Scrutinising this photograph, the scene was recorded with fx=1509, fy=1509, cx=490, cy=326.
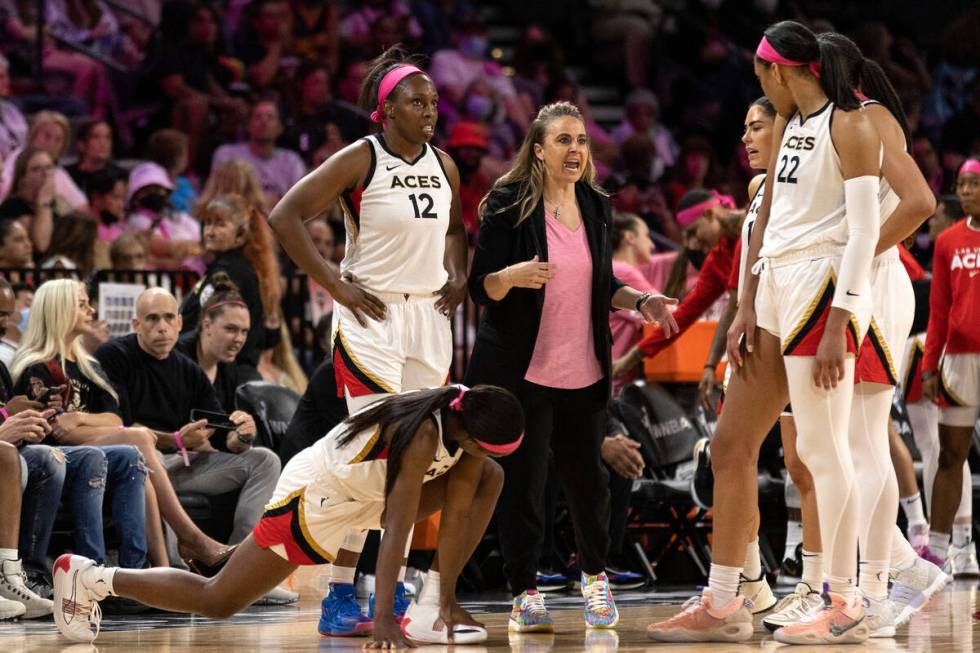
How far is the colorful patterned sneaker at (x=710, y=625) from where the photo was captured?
4602 millimetres

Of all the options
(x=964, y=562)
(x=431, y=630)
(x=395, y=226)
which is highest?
(x=395, y=226)

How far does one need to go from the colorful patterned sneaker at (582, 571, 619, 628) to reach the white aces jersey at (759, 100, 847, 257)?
4.45 ft

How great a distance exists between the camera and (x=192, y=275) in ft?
26.5

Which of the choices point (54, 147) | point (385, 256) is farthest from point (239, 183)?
point (385, 256)

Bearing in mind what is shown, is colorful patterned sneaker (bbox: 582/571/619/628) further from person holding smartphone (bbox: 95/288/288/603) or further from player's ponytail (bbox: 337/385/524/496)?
person holding smartphone (bbox: 95/288/288/603)

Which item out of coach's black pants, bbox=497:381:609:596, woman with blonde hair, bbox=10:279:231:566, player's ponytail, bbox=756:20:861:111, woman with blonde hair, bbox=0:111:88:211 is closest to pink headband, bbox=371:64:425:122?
coach's black pants, bbox=497:381:609:596

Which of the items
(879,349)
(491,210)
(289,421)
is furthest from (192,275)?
(879,349)

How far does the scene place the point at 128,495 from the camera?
6.09 m

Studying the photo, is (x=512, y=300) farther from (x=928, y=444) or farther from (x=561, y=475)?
(x=928, y=444)

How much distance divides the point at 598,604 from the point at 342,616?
86cm

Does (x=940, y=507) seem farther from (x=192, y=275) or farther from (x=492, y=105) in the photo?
(x=492, y=105)

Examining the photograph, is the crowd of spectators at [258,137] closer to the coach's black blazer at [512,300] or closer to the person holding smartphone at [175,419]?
the person holding smartphone at [175,419]

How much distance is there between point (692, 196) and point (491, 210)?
2709 millimetres

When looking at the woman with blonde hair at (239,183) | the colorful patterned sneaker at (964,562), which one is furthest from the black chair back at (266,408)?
the colorful patterned sneaker at (964,562)
